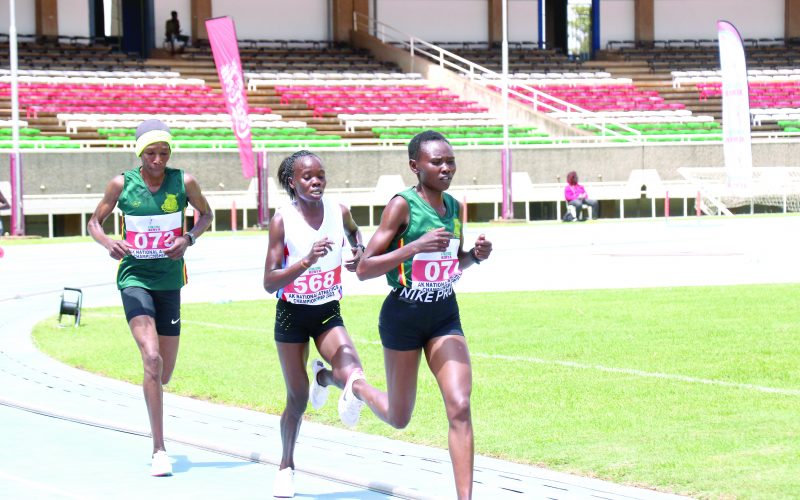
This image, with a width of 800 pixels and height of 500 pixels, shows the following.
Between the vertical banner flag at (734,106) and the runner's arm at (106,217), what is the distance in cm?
2686

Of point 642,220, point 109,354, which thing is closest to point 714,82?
point 642,220

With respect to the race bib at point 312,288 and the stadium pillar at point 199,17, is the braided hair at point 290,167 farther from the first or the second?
the stadium pillar at point 199,17

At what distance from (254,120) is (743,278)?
25.9 m

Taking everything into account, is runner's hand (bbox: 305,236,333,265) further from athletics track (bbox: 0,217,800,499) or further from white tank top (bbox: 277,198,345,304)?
athletics track (bbox: 0,217,800,499)

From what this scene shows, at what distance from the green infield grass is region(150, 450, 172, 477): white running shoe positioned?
181 cm

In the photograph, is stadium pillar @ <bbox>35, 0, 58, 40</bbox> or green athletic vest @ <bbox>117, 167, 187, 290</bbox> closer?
green athletic vest @ <bbox>117, 167, 187, 290</bbox>

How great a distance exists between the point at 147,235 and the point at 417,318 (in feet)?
7.88

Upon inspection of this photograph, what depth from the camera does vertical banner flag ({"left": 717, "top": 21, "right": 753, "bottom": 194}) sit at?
33312 mm

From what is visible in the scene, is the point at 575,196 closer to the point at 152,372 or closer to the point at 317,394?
the point at 152,372

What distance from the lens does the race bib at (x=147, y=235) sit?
8.24m

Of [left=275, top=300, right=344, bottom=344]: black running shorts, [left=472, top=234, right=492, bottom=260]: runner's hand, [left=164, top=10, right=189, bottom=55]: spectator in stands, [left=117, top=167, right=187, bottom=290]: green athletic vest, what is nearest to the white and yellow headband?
[left=117, top=167, right=187, bottom=290]: green athletic vest

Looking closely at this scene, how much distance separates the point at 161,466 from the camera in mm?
7637

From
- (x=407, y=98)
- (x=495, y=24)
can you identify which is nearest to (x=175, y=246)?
(x=407, y=98)

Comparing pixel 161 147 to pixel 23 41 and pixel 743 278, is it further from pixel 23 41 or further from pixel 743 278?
pixel 23 41
